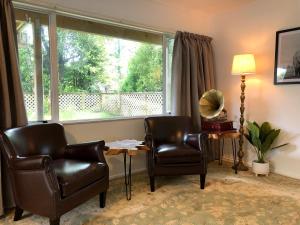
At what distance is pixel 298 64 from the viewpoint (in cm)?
312

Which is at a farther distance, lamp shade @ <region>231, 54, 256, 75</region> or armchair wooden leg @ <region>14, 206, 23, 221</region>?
lamp shade @ <region>231, 54, 256, 75</region>

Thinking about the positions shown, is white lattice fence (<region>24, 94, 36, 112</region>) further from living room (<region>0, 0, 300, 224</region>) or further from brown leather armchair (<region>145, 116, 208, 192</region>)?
brown leather armchair (<region>145, 116, 208, 192</region>)

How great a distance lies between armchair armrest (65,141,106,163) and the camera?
2.38 meters

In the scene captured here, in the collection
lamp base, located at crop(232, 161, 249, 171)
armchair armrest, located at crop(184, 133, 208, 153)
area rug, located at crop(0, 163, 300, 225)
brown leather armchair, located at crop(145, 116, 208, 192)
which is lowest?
area rug, located at crop(0, 163, 300, 225)

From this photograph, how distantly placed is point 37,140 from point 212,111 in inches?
88.4

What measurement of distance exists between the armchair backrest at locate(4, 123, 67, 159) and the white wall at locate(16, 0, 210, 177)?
37 centimetres

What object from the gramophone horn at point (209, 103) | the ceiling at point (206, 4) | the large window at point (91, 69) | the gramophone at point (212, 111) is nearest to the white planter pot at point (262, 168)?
the gramophone at point (212, 111)

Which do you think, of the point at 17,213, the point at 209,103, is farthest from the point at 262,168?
the point at 17,213

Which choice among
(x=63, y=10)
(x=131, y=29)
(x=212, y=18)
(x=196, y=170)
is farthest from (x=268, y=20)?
(x=63, y=10)

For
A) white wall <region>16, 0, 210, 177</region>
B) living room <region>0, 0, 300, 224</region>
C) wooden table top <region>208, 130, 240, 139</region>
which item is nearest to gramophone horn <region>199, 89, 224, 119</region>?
living room <region>0, 0, 300, 224</region>

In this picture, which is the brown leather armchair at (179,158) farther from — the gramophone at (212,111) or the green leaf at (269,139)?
the green leaf at (269,139)

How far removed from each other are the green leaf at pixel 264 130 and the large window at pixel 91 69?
1.38 m

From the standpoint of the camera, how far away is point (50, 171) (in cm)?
186

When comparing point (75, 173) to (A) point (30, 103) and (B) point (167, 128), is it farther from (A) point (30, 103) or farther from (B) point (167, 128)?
(B) point (167, 128)
